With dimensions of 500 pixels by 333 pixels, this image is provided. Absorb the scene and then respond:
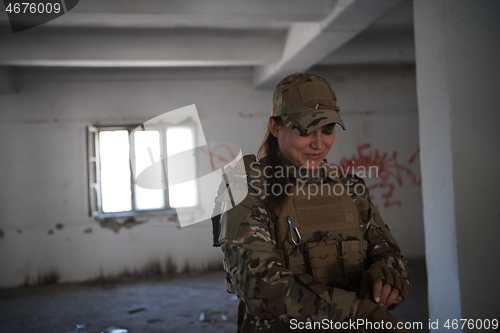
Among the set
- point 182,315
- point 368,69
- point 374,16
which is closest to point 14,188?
point 182,315

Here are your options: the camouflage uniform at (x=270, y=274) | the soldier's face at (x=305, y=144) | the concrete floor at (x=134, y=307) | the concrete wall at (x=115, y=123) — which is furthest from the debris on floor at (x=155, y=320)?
the soldier's face at (x=305, y=144)

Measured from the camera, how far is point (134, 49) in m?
4.06

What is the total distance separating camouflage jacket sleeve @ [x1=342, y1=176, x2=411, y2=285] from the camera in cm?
118

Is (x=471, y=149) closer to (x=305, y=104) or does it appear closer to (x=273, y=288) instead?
(x=305, y=104)

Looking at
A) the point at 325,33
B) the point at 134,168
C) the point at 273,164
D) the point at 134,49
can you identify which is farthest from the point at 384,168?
the point at 273,164

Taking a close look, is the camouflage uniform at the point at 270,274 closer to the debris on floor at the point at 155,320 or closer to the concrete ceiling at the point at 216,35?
the concrete ceiling at the point at 216,35

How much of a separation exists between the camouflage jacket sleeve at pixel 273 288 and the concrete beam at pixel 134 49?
3.50 meters

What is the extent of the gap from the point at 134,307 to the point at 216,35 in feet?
9.96

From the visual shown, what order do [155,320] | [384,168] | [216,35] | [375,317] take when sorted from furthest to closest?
1. [384,168]
2. [216,35]
3. [155,320]
4. [375,317]

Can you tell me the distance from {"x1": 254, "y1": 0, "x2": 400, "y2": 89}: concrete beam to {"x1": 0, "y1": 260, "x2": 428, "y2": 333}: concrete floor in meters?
2.54

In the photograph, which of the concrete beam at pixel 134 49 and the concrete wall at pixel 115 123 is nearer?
the concrete beam at pixel 134 49

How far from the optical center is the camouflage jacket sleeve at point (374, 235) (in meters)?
1.18

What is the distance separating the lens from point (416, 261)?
18.4 feet

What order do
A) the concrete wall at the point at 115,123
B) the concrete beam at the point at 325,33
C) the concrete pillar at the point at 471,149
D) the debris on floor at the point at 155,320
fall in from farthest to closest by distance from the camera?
the concrete wall at the point at 115,123 → the debris on floor at the point at 155,320 → the concrete beam at the point at 325,33 → the concrete pillar at the point at 471,149
